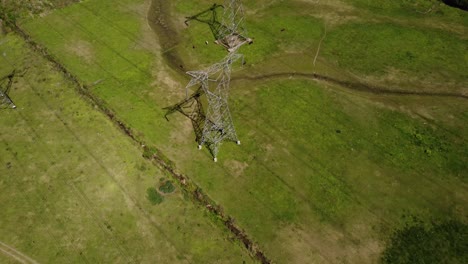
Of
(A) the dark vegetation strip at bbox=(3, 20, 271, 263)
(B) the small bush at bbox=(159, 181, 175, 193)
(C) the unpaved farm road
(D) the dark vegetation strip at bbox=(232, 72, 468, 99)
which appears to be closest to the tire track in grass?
(B) the small bush at bbox=(159, 181, 175, 193)

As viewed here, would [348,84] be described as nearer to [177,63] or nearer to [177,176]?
[177,63]

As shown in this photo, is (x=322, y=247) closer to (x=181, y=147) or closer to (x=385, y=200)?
(x=385, y=200)

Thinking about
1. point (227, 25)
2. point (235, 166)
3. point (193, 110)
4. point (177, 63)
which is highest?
point (227, 25)

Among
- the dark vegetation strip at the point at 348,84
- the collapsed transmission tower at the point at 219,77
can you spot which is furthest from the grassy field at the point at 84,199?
the dark vegetation strip at the point at 348,84

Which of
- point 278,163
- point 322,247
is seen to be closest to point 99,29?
point 278,163

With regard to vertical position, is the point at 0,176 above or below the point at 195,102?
below

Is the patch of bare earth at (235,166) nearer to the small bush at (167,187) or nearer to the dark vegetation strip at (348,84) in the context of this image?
the small bush at (167,187)

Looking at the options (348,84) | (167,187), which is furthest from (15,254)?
(348,84)
